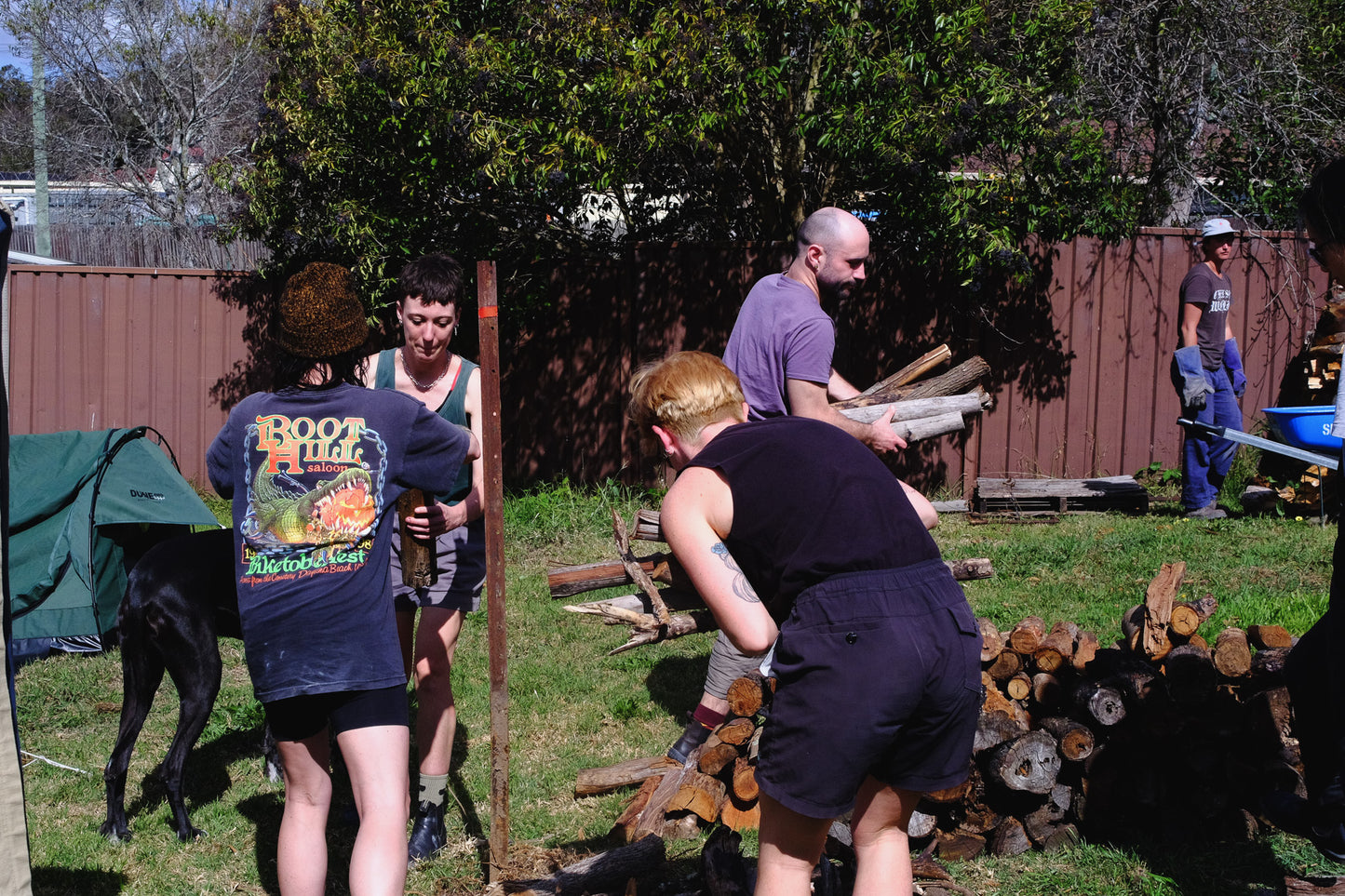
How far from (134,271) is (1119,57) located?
9429 mm

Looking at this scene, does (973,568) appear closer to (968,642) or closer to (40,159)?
(968,642)

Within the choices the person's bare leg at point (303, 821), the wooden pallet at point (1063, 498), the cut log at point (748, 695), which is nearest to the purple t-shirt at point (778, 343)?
the cut log at point (748, 695)

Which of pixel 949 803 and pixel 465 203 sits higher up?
pixel 465 203

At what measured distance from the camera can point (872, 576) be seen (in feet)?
7.13

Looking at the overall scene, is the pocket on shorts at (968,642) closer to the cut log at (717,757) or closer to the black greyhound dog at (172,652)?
the cut log at (717,757)

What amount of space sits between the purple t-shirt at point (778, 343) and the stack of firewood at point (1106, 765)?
120 centimetres

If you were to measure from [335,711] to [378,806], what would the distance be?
0.79 ft

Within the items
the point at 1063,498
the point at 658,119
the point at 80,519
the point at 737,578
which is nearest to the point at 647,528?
the point at 737,578

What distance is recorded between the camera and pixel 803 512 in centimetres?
219

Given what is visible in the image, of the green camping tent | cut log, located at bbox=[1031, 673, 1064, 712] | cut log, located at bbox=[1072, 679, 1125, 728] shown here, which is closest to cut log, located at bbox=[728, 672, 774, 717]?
cut log, located at bbox=[1031, 673, 1064, 712]

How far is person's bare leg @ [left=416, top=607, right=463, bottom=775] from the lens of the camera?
142 inches

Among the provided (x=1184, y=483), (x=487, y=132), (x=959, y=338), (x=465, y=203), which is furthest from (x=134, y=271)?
(x=1184, y=483)

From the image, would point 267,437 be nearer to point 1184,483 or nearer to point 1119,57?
point 1184,483

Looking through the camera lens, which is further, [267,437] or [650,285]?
[650,285]
